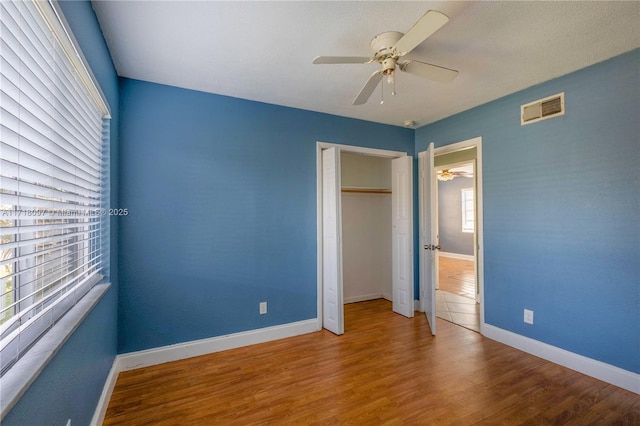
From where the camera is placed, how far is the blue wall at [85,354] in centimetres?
102

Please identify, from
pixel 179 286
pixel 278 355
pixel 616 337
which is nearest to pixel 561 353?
pixel 616 337

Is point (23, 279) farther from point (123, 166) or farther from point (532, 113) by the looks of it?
point (532, 113)

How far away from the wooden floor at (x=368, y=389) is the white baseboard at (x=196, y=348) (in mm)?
67

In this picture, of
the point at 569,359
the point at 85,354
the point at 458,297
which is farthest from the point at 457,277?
the point at 85,354

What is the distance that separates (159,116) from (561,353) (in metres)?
4.24

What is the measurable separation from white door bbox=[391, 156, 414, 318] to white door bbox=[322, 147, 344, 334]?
106 cm

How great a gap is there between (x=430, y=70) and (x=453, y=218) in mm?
7696

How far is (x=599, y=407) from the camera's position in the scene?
2.05 metres

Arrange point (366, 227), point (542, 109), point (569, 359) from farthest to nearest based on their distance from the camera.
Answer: point (366, 227) → point (542, 109) → point (569, 359)

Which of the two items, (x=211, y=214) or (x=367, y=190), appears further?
(x=367, y=190)

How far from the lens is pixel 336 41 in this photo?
2.08 metres

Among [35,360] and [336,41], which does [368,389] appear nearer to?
[35,360]

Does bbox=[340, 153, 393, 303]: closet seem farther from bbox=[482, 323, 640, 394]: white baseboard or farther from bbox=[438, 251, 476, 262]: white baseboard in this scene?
bbox=[438, 251, 476, 262]: white baseboard

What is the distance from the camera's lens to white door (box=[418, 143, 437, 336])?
3440 mm
